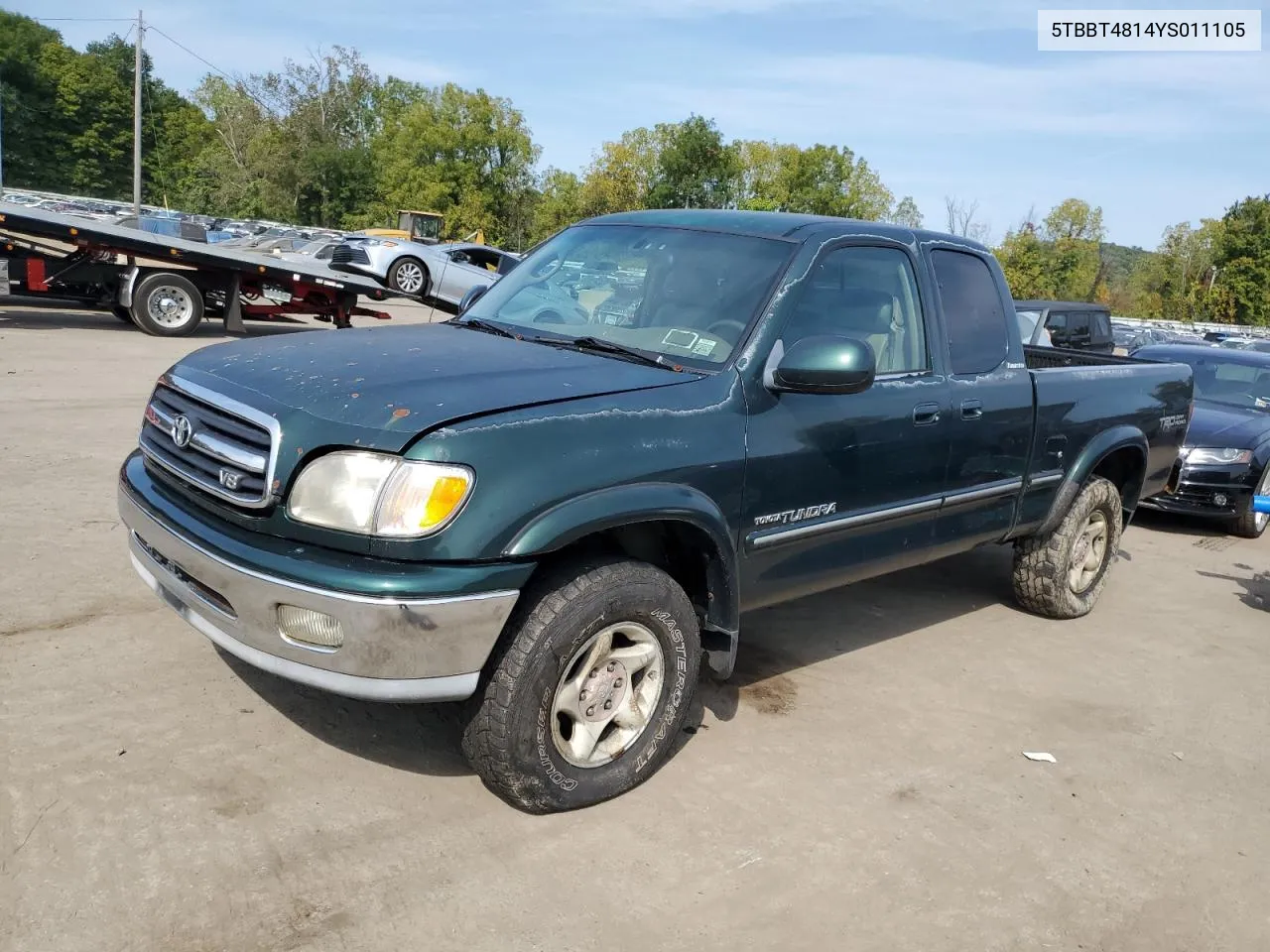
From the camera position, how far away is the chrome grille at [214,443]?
301 centimetres

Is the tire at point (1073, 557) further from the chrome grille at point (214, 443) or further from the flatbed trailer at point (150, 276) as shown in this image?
the flatbed trailer at point (150, 276)

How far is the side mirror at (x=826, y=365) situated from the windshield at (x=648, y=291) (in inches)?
9.7

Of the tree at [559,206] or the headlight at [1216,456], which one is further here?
the tree at [559,206]

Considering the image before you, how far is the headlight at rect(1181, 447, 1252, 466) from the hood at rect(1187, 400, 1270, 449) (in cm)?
5

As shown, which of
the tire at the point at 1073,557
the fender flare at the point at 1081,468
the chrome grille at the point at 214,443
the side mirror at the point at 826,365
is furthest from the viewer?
the tire at the point at 1073,557

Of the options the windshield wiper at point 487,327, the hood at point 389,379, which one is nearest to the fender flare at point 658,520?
the hood at point 389,379

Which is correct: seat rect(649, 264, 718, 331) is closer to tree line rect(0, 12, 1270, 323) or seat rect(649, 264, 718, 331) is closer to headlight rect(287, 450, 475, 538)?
headlight rect(287, 450, 475, 538)

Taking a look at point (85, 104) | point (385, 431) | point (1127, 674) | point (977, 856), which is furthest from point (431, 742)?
point (85, 104)

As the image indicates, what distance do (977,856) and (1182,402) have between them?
413 centimetres

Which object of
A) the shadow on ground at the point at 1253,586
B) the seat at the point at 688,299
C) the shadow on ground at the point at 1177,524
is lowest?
the shadow on ground at the point at 1253,586

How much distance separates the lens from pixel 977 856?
10.8 feet

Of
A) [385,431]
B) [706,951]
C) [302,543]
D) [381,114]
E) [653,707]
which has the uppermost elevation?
[381,114]

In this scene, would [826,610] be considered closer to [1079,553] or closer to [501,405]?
[1079,553]

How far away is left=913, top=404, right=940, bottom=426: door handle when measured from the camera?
4.25 meters
